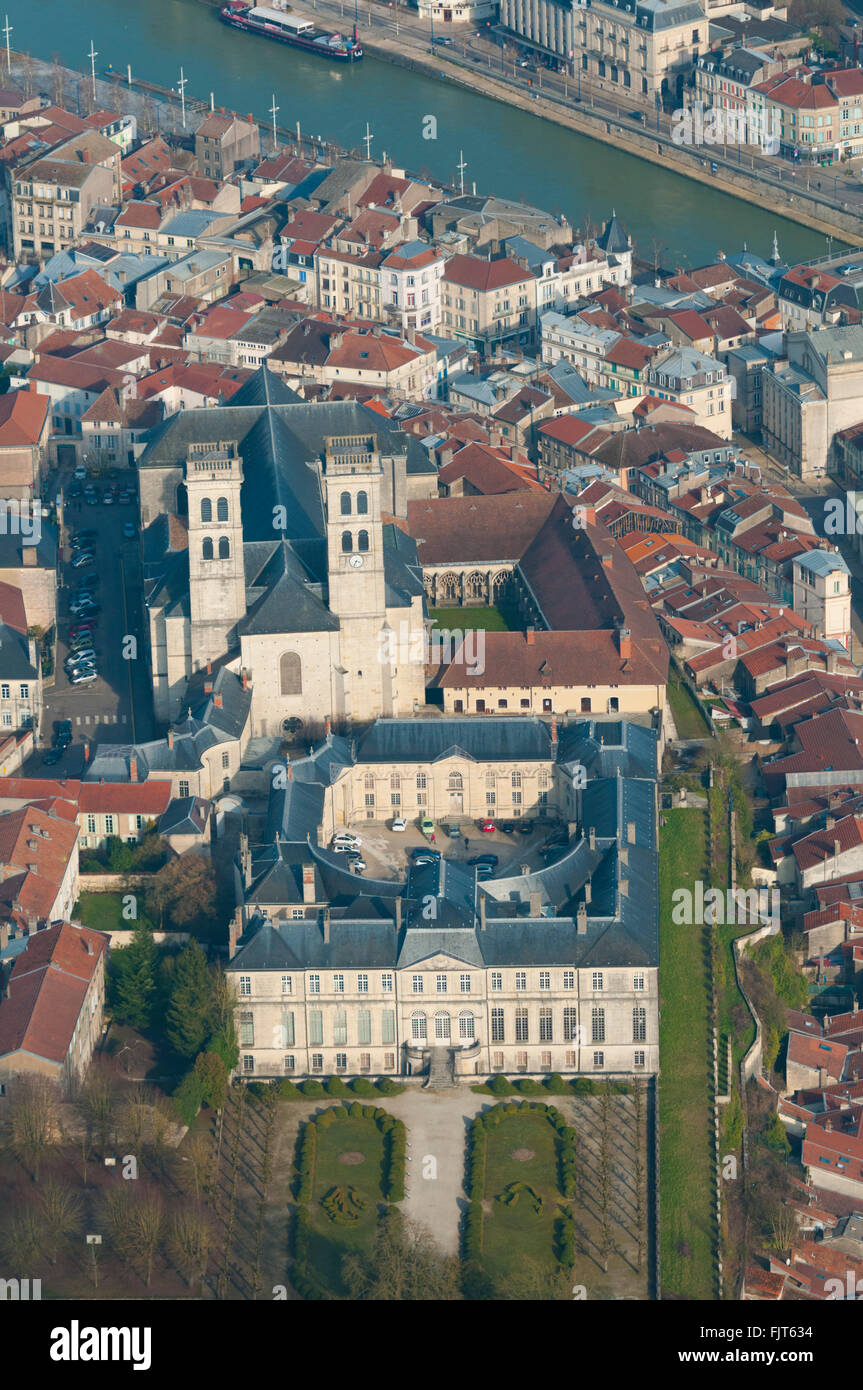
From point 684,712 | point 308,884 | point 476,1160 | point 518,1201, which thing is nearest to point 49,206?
point 684,712

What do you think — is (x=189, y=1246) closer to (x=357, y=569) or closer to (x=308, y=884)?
(x=308, y=884)

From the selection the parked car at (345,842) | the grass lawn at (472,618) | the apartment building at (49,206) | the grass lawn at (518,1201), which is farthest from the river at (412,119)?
the grass lawn at (518,1201)

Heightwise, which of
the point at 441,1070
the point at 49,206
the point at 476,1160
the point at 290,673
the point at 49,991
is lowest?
the point at 49,206

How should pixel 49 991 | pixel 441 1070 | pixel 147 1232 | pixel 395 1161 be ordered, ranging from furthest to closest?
1. pixel 441 1070
2. pixel 49 991
3. pixel 395 1161
4. pixel 147 1232

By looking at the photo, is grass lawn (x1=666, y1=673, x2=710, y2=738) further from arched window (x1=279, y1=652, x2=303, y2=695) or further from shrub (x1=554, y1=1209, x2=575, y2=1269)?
shrub (x1=554, y1=1209, x2=575, y2=1269)

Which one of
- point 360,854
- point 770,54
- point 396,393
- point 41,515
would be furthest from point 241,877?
point 770,54

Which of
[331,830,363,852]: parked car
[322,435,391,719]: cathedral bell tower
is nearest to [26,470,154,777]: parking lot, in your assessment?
[322,435,391,719]: cathedral bell tower
